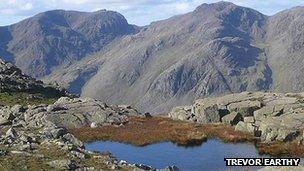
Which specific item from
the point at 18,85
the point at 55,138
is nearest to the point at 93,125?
the point at 55,138

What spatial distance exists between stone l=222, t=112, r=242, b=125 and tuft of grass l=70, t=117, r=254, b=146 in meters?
2.20

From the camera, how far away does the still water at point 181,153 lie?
47312 millimetres

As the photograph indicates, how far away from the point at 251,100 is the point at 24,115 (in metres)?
39.4

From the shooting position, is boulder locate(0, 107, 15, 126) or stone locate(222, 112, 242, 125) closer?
boulder locate(0, 107, 15, 126)

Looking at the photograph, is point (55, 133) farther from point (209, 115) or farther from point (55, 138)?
point (209, 115)

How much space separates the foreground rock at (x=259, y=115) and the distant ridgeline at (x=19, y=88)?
27967 millimetres

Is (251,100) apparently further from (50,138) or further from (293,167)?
(293,167)

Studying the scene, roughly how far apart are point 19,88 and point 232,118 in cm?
4668

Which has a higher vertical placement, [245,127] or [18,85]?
[245,127]

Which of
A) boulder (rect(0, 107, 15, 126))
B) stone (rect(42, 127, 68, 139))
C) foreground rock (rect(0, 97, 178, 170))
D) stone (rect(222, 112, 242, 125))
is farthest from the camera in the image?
stone (rect(222, 112, 242, 125))

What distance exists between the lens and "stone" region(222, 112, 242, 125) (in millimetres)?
75062

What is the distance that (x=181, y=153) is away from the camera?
5303cm

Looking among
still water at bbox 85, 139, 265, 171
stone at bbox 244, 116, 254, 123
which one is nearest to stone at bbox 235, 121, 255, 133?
stone at bbox 244, 116, 254, 123

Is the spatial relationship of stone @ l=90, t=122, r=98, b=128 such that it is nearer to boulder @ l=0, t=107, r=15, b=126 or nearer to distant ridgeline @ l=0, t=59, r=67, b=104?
boulder @ l=0, t=107, r=15, b=126
